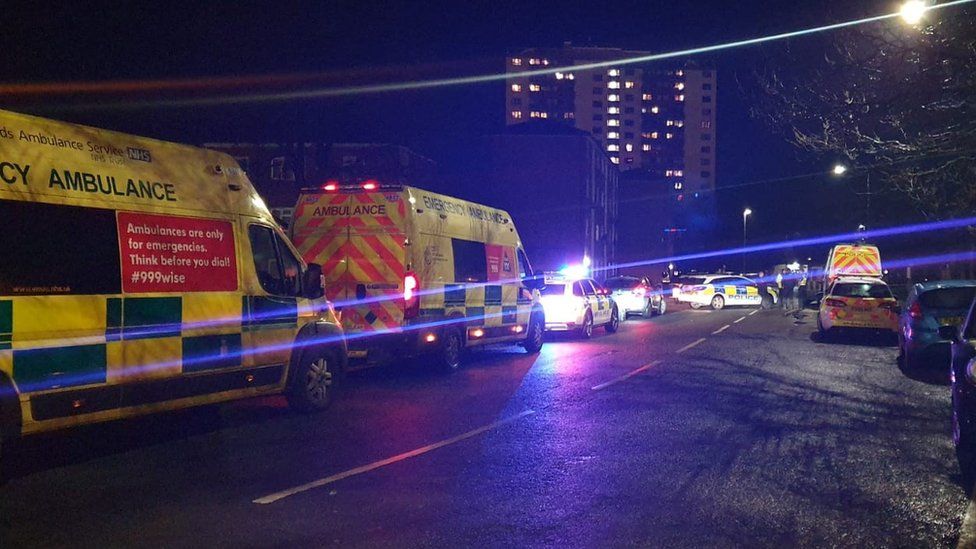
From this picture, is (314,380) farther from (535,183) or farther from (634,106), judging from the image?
(634,106)

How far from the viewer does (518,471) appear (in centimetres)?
698

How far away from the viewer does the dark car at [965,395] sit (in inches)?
267

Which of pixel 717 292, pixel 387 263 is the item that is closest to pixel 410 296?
pixel 387 263

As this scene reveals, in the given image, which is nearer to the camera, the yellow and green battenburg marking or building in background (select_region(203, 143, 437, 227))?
the yellow and green battenburg marking

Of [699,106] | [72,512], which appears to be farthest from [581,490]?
[699,106]

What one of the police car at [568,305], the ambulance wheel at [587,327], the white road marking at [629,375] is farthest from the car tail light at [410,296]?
the ambulance wheel at [587,327]

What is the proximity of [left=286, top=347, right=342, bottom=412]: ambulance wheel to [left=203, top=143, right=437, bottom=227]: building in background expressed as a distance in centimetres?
4570

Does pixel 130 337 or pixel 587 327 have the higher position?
pixel 130 337

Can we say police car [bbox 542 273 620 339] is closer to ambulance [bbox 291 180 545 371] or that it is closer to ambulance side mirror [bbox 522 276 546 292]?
ambulance side mirror [bbox 522 276 546 292]

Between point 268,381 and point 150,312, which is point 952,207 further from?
point 150,312

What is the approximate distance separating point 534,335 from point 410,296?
17.6ft

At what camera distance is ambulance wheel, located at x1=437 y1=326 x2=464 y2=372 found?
1360 cm

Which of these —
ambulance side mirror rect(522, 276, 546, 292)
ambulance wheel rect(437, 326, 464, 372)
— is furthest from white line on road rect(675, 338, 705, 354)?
ambulance wheel rect(437, 326, 464, 372)

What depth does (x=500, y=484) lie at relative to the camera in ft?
21.5
